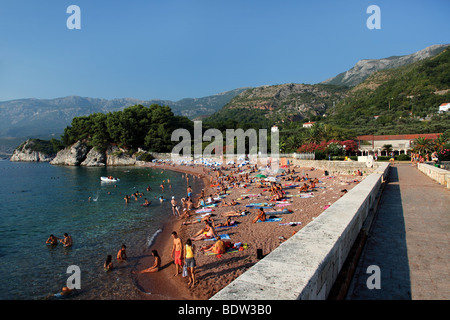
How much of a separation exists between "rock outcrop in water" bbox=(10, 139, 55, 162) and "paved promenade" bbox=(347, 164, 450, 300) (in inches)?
5536

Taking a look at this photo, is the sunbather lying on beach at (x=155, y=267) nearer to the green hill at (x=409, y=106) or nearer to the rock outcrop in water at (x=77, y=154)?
the green hill at (x=409, y=106)

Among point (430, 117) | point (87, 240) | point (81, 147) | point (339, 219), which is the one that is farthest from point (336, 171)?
point (81, 147)

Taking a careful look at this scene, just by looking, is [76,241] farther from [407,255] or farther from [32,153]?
[32,153]

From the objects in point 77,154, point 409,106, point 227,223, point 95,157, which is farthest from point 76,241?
point 409,106

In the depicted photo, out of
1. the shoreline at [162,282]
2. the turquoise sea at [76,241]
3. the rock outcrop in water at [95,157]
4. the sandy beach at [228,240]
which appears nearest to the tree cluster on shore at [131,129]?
the rock outcrop in water at [95,157]

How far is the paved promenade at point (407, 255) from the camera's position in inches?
151

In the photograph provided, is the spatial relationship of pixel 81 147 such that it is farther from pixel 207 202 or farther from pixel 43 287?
pixel 43 287

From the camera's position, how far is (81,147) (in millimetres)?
80000

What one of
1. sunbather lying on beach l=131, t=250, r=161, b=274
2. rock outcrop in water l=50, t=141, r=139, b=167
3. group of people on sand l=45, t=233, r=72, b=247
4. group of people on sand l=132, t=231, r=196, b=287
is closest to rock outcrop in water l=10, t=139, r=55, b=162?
rock outcrop in water l=50, t=141, r=139, b=167

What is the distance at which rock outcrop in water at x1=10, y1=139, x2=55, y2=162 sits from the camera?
12206cm

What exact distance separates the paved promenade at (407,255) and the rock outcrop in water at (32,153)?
140608 millimetres

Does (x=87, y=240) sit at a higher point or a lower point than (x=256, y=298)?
lower

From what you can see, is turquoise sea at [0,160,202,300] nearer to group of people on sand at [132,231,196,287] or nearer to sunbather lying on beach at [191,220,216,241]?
group of people on sand at [132,231,196,287]
